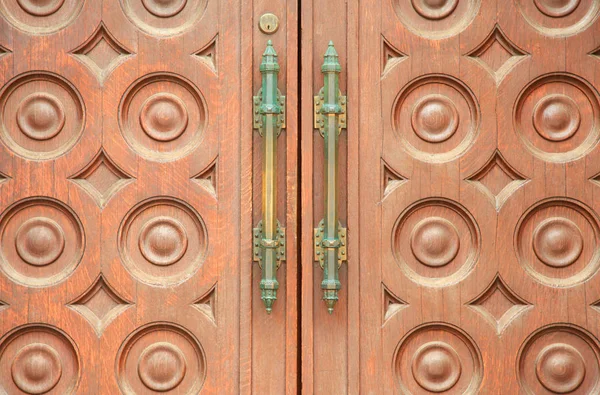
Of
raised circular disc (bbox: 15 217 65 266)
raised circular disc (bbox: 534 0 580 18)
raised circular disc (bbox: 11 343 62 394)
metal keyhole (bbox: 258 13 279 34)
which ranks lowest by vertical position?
raised circular disc (bbox: 11 343 62 394)

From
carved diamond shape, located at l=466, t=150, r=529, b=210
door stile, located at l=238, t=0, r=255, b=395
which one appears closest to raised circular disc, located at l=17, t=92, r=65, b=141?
door stile, located at l=238, t=0, r=255, b=395

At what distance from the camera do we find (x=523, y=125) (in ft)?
5.83

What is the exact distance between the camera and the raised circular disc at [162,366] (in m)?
1.76

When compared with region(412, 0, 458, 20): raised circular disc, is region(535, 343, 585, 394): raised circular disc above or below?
below

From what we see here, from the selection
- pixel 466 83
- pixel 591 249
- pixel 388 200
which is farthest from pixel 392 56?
pixel 591 249

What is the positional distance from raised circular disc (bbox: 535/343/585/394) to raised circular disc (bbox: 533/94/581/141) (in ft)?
1.53

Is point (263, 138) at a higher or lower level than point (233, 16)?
lower

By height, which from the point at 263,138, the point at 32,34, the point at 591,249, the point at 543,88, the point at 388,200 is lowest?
the point at 591,249

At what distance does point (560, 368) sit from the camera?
5.74ft

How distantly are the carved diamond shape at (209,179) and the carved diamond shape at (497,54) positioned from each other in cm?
63

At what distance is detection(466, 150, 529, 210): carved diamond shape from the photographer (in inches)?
69.6

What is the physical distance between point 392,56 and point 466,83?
18 cm

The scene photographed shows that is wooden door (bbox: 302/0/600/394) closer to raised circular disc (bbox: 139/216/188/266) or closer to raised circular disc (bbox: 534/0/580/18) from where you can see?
raised circular disc (bbox: 534/0/580/18)

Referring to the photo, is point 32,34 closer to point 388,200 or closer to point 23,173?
point 23,173
